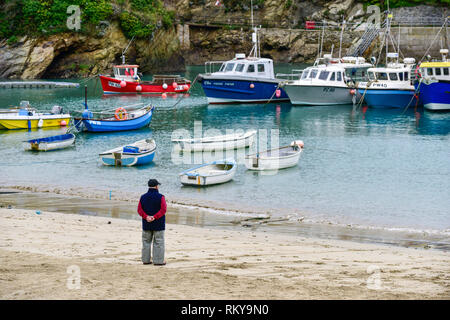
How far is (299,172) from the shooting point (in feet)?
93.8

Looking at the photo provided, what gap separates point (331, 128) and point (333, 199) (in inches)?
712

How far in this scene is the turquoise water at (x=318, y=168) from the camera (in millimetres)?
23016

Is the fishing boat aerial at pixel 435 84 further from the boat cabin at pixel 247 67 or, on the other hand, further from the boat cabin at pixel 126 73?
the boat cabin at pixel 126 73

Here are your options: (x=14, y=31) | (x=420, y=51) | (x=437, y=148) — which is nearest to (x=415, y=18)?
(x=420, y=51)

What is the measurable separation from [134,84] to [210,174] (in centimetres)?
3649

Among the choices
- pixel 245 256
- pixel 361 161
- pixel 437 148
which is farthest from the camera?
pixel 437 148

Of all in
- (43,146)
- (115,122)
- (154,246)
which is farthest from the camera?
(115,122)

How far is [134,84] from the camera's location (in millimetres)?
60781

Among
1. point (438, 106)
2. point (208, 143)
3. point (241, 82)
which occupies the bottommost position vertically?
point (208, 143)

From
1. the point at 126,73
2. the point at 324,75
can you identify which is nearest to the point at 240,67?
the point at 324,75

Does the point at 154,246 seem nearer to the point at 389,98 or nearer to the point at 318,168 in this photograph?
the point at 318,168
